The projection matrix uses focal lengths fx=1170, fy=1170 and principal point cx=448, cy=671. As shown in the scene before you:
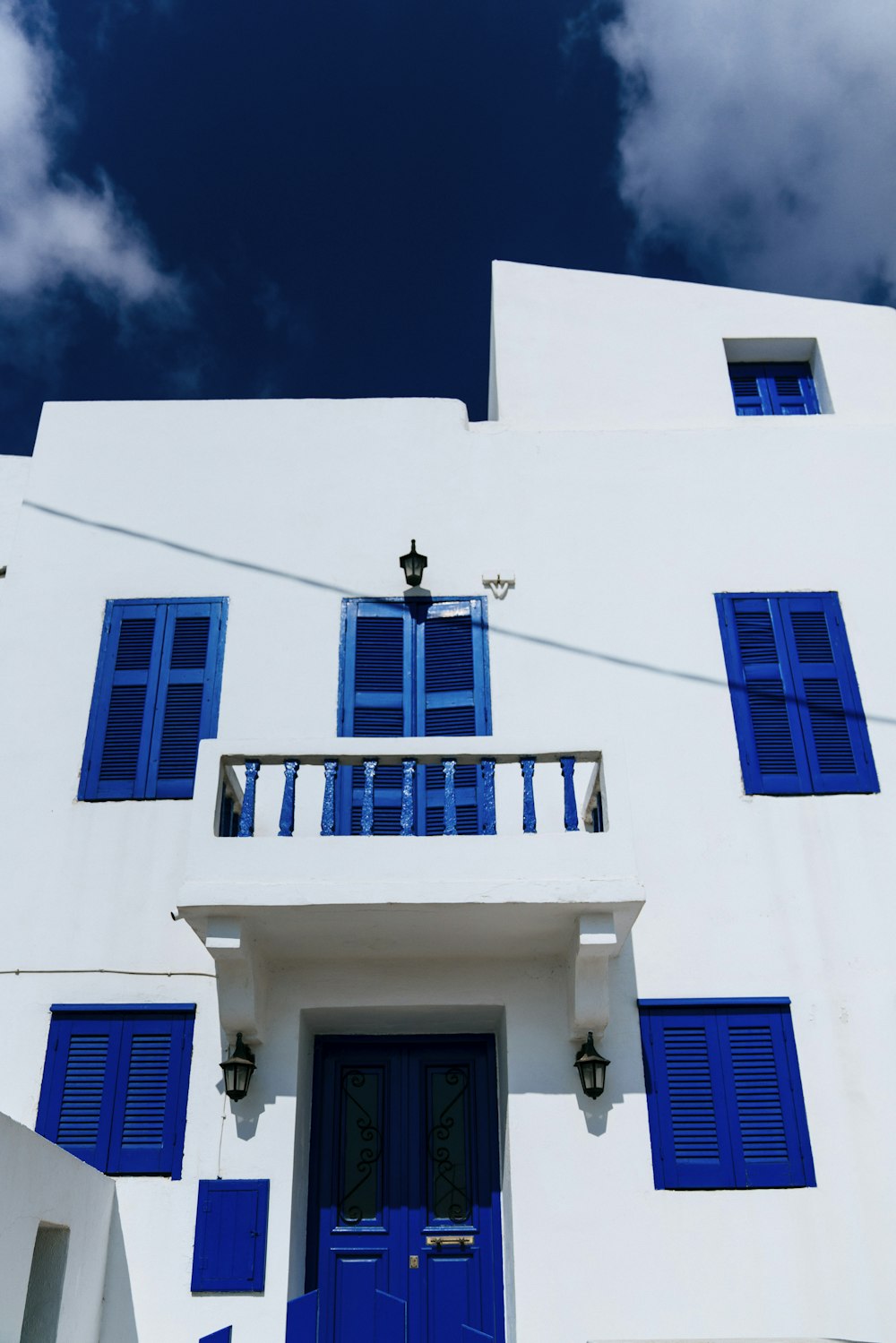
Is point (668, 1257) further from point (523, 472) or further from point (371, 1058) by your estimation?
point (523, 472)

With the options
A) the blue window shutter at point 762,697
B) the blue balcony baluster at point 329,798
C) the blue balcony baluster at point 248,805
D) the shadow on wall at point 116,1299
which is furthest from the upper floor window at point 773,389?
the shadow on wall at point 116,1299

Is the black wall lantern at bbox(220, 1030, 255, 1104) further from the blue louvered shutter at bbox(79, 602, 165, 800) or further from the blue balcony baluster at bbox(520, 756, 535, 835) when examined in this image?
the blue balcony baluster at bbox(520, 756, 535, 835)

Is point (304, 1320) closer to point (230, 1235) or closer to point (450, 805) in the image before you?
point (230, 1235)

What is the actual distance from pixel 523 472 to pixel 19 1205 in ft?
20.0

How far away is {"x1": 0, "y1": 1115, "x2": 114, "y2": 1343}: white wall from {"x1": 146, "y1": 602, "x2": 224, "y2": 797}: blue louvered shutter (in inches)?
103

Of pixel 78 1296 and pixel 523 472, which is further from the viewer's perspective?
pixel 523 472

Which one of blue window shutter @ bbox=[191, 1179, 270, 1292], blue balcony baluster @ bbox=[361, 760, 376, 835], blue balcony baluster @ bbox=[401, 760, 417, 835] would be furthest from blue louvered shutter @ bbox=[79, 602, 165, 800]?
blue window shutter @ bbox=[191, 1179, 270, 1292]

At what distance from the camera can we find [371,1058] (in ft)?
24.9

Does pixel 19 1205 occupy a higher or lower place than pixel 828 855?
lower

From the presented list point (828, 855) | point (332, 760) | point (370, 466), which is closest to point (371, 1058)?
point (332, 760)

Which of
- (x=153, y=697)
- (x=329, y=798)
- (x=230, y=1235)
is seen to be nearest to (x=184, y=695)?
(x=153, y=697)

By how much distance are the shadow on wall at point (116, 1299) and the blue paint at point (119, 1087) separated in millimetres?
385

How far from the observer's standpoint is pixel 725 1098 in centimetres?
705

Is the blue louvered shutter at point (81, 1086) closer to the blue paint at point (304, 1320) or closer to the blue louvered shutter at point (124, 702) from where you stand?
the blue louvered shutter at point (124, 702)
